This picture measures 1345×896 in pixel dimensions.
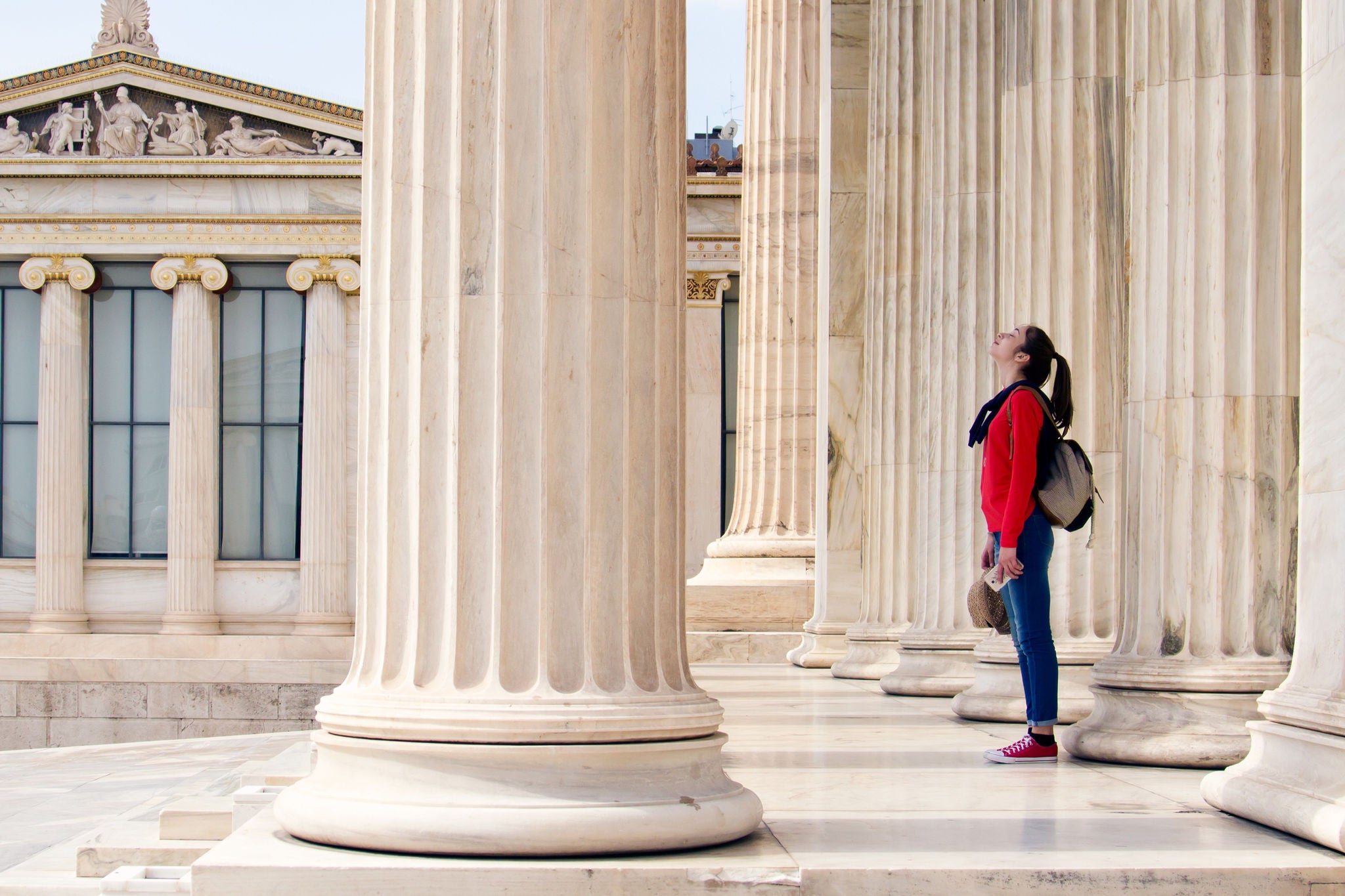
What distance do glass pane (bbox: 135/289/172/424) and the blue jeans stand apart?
8167 centimetres

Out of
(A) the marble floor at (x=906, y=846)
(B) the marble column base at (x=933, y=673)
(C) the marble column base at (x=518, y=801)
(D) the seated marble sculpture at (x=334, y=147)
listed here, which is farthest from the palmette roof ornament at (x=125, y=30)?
(C) the marble column base at (x=518, y=801)

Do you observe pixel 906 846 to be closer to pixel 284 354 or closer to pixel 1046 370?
pixel 1046 370

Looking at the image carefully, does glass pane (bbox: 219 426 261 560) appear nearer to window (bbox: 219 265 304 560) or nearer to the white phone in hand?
window (bbox: 219 265 304 560)

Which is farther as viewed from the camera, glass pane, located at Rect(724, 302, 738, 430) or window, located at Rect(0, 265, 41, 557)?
window, located at Rect(0, 265, 41, 557)

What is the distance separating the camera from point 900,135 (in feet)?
111

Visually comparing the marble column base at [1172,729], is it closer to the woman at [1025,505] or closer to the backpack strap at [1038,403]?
the woman at [1025,505]

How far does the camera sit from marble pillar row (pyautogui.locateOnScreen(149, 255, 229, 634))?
88.2 metres

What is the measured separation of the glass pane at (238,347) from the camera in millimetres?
92312

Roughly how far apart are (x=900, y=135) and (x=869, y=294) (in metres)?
3.40

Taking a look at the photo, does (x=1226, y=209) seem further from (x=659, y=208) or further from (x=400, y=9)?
(x=400, y=9)

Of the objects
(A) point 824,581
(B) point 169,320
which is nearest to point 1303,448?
(A) point 824,581

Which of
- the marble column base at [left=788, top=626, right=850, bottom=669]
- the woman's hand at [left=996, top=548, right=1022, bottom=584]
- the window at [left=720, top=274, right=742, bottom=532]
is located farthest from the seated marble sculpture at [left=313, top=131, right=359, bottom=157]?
the woman's hand at [left=996, top=548, right=1022, bottom=584]

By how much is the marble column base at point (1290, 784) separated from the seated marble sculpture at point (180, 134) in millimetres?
85334

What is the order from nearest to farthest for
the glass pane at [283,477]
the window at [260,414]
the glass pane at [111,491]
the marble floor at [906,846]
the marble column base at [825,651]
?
the marble floor at [906,846] < the marble column base at [825,651] < the window at [260,414] < the glass pane at [111,491] < the glass pane at [283,477]
